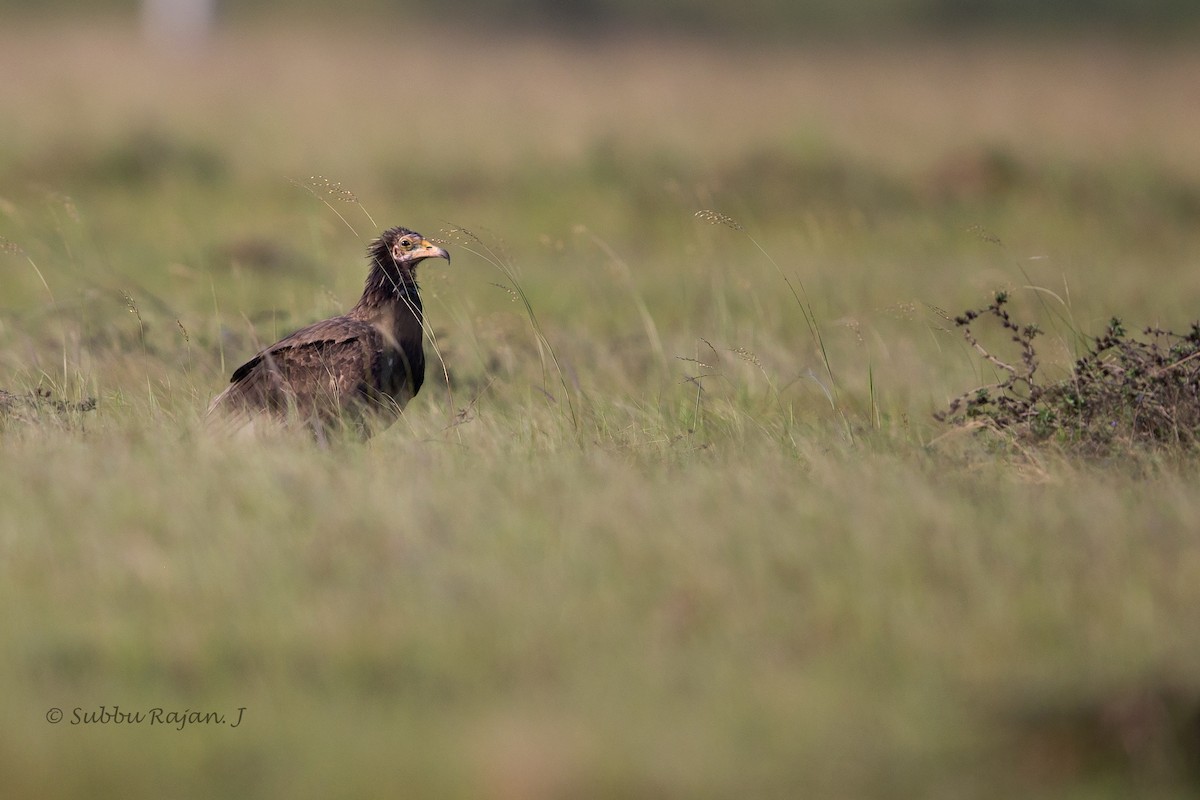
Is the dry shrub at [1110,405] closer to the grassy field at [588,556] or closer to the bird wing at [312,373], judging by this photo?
the grassy field at [588,556]

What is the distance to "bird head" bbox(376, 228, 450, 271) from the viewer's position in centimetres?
632

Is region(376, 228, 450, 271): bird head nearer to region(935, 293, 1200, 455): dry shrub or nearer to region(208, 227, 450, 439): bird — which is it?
region(208, 227, 450, 439): bird

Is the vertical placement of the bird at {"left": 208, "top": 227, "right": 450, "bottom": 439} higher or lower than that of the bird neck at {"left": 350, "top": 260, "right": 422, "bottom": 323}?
lower

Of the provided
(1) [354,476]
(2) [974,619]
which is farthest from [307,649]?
(2) [974,619]

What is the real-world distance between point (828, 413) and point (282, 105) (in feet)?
29.2

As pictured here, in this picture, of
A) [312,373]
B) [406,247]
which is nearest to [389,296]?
[406,247]

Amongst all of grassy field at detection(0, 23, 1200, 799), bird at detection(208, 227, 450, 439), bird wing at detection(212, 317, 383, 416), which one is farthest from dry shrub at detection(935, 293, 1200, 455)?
bird wing at detection(212, 317, 383, 416)

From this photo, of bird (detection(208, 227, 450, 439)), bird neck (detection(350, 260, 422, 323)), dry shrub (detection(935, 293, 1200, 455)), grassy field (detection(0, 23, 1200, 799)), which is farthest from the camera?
bird neck (detection(350, 260, 422, 323))

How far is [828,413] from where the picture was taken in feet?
21.2

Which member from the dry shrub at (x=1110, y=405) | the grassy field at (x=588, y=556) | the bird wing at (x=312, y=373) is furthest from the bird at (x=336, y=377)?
the dry shrub at (x=1110, y=405)

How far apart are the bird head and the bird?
96 mm

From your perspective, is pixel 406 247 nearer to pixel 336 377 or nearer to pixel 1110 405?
pixel 336 377

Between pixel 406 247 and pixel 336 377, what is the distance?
2.71 feet

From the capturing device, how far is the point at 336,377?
5.83 metres
